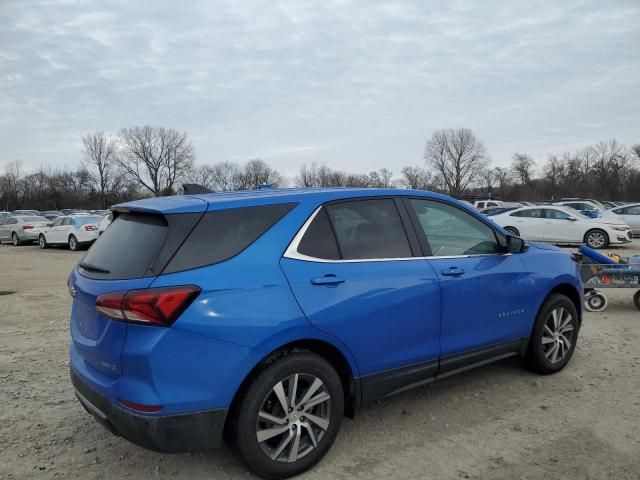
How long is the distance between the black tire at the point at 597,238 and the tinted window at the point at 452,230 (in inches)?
581

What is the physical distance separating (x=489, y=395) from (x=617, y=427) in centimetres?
94

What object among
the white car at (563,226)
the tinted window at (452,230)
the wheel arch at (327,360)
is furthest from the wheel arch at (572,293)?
the white car at (563,226)

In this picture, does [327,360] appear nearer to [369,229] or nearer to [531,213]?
[369,229]

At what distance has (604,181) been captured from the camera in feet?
258

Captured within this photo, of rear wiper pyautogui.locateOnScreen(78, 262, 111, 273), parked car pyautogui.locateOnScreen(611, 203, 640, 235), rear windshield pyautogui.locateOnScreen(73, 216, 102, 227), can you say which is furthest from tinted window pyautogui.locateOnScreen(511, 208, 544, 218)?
rear wiper pyautogui.locateOnScreen(78, 262, 111, 273)

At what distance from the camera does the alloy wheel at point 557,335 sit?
4.50m

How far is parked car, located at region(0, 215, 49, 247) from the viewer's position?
2328 cm

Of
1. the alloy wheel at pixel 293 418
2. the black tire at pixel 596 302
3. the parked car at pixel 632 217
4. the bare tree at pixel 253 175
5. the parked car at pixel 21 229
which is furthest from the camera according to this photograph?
the bare tree at pixel 253 175

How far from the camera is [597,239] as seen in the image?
16750mm

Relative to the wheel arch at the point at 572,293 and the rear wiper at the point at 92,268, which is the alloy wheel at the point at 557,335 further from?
the rear wiper at the point at 92,268

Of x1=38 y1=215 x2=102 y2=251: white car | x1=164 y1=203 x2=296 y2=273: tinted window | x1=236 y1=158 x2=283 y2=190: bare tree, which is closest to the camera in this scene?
x1=164 y1=203 x2=296 y2=273: tinted window

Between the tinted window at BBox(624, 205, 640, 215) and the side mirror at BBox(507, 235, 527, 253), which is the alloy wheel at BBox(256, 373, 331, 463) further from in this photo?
the tinted window at BBox(624, 205, 640, 215)

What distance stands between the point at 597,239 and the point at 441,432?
15.8m

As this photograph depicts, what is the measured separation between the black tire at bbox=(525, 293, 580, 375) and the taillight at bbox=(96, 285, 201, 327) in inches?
126
